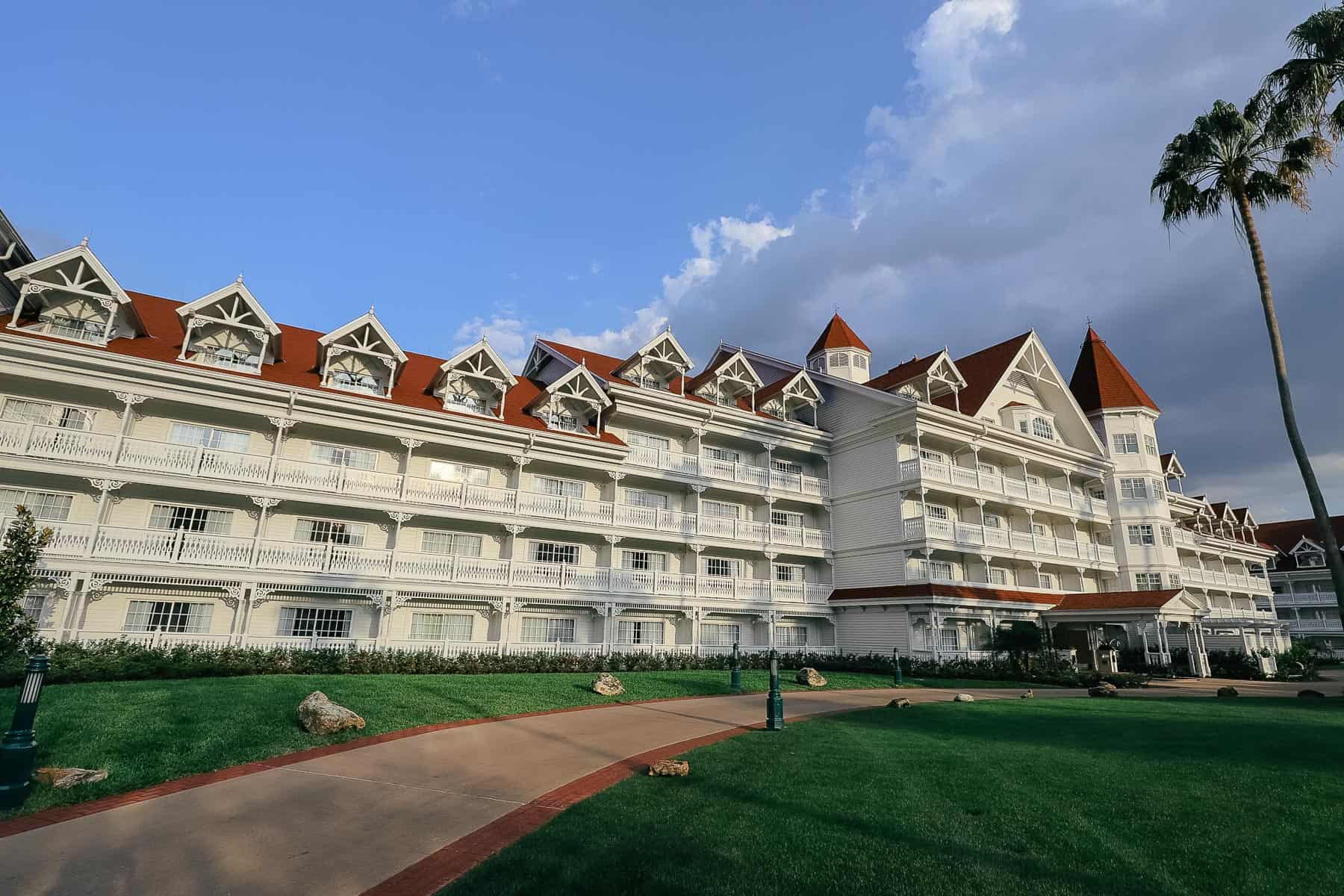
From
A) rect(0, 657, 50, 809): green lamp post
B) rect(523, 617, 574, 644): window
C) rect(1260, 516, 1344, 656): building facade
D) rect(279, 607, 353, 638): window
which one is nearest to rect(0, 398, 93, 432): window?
rect(279, 607, 353, 638): window

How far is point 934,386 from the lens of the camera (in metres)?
36.6

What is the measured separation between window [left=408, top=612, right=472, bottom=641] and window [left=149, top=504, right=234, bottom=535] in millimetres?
7276

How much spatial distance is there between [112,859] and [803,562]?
31.3m

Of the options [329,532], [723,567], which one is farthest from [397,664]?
[723,567]

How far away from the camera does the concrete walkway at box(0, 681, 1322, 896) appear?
6.10m

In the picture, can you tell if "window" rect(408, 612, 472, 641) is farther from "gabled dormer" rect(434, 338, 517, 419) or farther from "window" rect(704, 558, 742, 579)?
"window" rect(704, 558, 742, 579)

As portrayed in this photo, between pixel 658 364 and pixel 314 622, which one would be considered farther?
pixel 658 364

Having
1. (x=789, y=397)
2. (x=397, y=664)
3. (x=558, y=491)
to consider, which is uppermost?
(x=789, y=397)

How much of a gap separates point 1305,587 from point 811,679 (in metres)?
59.0

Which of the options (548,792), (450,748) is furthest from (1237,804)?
(450,748)

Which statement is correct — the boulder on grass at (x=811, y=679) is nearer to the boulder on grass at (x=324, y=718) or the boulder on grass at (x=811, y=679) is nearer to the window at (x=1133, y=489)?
the boulder on grass at (x=324, y=718)

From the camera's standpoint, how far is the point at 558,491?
1180 inches

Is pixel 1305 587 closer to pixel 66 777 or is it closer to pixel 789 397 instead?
pixel 789 397

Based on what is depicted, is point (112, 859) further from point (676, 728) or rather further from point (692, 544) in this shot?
point (692, 544)
